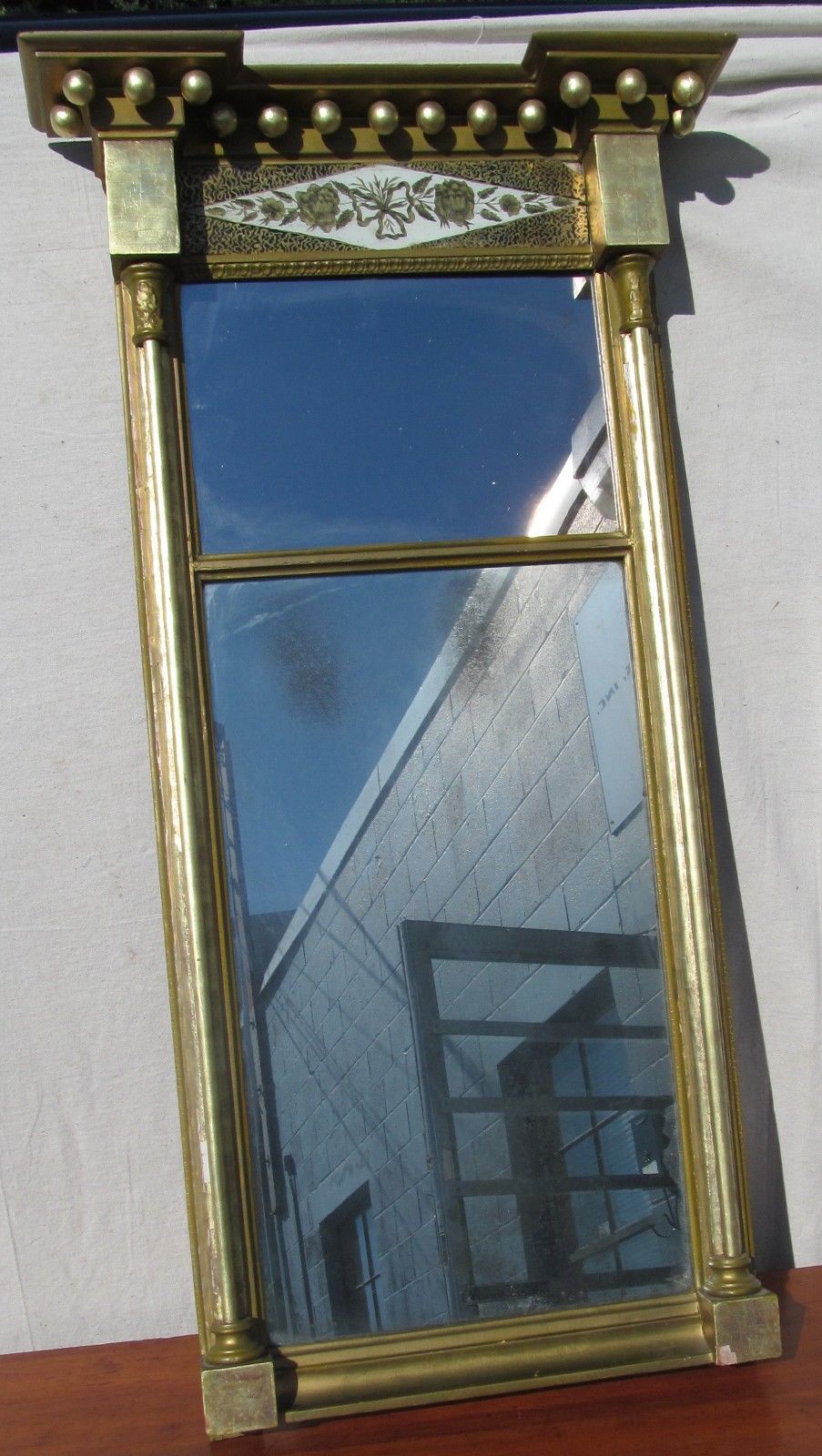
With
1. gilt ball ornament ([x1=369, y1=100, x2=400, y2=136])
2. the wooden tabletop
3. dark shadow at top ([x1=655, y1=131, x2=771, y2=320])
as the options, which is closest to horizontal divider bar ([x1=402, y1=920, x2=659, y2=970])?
the wooden tabletop

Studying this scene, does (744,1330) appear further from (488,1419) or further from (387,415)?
(387,415)

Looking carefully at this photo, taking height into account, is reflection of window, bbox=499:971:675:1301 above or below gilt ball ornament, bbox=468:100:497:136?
below

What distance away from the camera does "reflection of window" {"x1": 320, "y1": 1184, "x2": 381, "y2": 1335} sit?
1.46m

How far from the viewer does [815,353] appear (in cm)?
181

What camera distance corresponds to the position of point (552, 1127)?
1.52 m

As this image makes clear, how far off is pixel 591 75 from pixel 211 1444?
155 cm

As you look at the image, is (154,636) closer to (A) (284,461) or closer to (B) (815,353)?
(A) (284,461)

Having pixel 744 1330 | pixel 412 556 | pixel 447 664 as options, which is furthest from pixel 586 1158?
pixel 412 556

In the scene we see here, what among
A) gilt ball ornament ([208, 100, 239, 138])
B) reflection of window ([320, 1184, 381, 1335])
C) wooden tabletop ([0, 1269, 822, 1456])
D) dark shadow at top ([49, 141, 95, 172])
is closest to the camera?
wooden tabletop ([0, 1269, 822, 1456])

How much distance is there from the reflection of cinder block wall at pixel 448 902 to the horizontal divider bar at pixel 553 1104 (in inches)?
0.8

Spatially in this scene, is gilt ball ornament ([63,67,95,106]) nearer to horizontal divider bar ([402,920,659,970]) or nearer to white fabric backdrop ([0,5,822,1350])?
white fabric backdrop ([0,5,822,1350])

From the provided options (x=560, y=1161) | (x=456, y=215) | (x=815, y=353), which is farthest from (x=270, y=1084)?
(x=815, y=353)

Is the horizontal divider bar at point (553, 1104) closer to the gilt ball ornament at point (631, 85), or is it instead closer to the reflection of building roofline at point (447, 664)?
the reflection of building roofline at point (447, 664)

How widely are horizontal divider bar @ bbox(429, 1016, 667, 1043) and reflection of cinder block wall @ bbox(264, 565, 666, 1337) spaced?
13 millimetres
